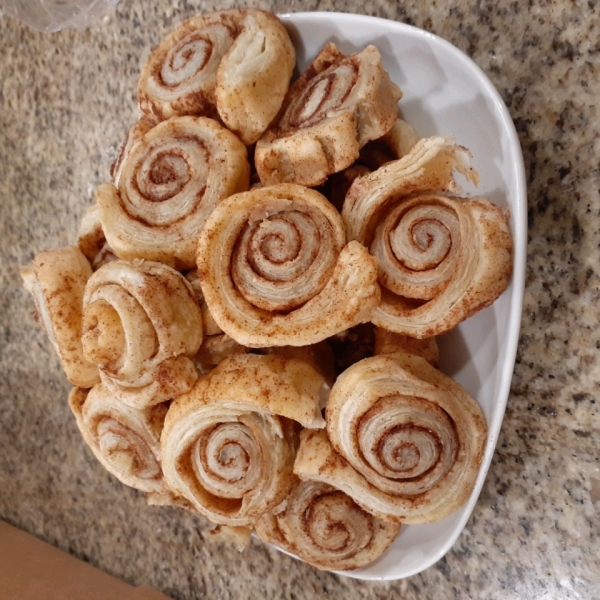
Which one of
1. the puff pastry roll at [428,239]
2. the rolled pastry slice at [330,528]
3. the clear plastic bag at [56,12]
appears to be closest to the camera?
the puff pastry roll at [428,239]

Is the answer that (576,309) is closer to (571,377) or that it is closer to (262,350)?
(571,377)

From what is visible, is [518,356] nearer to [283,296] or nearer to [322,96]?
[283,296]

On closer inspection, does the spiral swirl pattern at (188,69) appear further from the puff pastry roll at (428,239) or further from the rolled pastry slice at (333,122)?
the puff pastry roll at (428,239)

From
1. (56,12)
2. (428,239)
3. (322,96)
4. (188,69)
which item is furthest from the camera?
(56,12)

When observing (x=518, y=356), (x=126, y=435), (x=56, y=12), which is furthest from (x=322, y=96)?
(x=56, y=12)

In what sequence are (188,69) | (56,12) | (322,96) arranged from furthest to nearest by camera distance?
1. (56,12)
2. (188,69)
3. (322,96)

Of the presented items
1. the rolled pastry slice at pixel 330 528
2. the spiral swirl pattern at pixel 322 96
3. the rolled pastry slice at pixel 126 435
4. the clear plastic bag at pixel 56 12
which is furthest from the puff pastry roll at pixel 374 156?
the clear plastic bag at pixel 56 12

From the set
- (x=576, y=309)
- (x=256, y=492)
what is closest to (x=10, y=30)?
(x=256, y=492)
